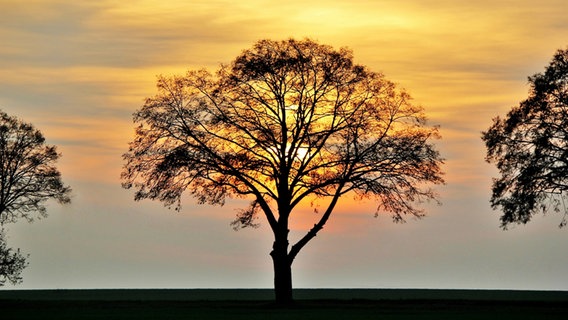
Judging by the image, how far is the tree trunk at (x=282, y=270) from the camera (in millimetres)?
70875

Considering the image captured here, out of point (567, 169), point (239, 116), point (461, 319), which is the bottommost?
point (461, 319)

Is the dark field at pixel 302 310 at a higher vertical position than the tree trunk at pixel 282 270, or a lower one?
lower

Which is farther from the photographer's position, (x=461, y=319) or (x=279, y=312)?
(x=279, y=312)

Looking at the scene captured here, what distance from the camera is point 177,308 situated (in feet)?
229

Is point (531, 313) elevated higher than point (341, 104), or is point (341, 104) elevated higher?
point (341, 104)

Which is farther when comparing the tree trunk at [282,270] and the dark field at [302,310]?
the tree trunk at [282,270]

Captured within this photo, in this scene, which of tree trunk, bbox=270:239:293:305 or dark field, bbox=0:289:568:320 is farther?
tree trunk, bbox=270:239:293:305

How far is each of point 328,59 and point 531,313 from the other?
20.4 m

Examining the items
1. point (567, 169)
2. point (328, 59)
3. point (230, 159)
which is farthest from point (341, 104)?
point (567, 169)

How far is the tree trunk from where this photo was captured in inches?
2790

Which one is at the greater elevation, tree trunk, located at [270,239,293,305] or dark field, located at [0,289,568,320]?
tree trunk, located at [270,239,293,305]

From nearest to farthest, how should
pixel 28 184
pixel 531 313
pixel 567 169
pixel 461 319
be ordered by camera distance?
pixel 461 319 < pixel 531 313 < pixel 567 169 < pixel 28 184

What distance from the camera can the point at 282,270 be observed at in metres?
70.9

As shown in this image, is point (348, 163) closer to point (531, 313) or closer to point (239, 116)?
point (239, 116)
